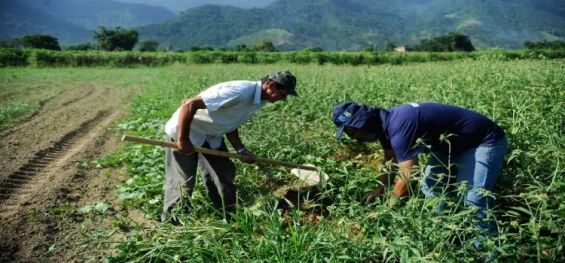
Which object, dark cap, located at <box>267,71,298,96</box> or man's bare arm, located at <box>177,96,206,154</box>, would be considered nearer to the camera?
man's bare arm, located at <box>177,96,206,154</box>

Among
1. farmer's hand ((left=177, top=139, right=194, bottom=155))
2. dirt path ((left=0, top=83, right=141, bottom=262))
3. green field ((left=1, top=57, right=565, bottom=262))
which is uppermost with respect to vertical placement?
farmer's hand ((left=177, top=139, right=194, bottom=155))

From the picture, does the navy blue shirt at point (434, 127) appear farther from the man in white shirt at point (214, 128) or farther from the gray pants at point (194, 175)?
the gray pants at point (194, 175)

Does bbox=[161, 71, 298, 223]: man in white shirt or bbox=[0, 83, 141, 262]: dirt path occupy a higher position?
bbox=[161, 71, 298, 223]: man in white shirt

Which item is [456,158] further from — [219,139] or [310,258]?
[219,139]

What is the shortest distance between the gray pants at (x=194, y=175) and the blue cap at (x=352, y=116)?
1245 millimetres

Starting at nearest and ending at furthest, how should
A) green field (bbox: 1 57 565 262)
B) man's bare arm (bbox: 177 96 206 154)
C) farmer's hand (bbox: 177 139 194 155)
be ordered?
green field (bbox: 1 57 565 262)
man's bare arm (bbox: 177 96 206 154)
farmer's hand (bbox: 177 139 194 155)

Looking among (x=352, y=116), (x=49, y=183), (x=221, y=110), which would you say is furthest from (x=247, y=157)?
(x=49, y=183)

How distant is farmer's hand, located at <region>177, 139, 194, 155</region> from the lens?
124 inches

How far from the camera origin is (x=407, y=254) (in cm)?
186

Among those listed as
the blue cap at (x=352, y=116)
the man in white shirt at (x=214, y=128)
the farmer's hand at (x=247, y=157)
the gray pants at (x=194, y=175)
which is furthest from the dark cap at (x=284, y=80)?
the gray pants at (x=194, y=175)

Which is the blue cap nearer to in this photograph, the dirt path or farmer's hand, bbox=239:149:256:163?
farmer's hand, bbox=239:149:256:163

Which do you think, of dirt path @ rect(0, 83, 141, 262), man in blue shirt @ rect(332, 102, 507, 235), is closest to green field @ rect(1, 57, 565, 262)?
man in blue shirt @ rect(332, 102, 507, 235)

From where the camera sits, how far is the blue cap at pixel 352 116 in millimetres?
2721

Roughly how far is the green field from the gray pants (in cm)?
18
